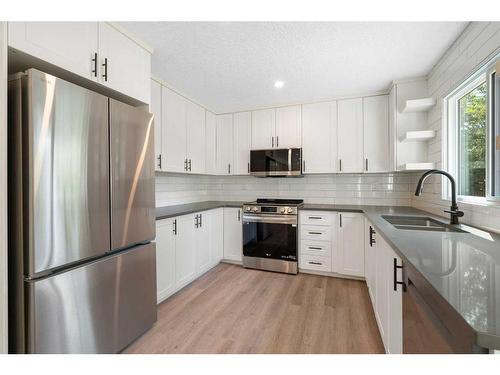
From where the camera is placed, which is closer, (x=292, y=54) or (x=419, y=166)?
(x=292, y=54)

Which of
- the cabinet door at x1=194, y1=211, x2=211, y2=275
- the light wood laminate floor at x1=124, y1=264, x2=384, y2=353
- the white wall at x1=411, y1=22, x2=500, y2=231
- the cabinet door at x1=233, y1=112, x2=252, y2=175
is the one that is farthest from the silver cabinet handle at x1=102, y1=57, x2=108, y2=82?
the white wall at x1=411, y1=22, x2=500, y2=231

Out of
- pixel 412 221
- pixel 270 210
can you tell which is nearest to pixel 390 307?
pixel 412 221

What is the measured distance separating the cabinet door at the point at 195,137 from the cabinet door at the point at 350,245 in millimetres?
2017

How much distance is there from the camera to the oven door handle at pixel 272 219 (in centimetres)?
301

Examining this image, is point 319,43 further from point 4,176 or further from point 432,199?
point 4,176

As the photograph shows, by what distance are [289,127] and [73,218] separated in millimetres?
2784

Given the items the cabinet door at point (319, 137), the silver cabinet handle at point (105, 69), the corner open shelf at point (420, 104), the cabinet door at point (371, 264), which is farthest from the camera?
the cabinet door at point (319, 137)

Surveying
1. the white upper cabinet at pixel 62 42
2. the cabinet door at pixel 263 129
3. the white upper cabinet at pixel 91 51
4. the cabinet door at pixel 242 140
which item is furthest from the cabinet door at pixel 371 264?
the white upper cabinet at pixel 62 42

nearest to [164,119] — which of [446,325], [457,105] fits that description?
[446,325]

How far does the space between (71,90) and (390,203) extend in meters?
3.54

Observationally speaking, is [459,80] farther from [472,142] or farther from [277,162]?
[277,162]

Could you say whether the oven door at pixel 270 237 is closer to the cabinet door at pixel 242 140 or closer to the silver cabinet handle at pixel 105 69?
the cabinet door at pixel 242 140

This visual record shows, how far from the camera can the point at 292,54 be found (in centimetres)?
196

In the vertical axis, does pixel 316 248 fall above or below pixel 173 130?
below
